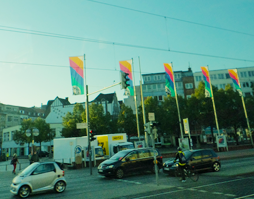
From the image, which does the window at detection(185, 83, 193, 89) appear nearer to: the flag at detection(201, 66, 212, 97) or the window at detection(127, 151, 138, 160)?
the flag at detection(201, 66, 212, 97)

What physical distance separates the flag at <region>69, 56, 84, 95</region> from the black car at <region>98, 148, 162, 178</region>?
7943 millimetres

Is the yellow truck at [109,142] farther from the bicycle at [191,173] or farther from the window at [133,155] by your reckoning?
the bicycle at [191,173]

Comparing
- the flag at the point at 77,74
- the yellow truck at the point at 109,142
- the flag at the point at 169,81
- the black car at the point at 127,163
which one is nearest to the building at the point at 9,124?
the yellow truck at the point at 109,142

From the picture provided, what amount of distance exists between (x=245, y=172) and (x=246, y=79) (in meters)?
67.9

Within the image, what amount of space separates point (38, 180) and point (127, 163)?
6510mm

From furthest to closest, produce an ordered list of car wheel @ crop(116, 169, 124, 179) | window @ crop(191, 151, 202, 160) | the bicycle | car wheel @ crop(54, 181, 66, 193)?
window @ crop(191, 151, 202, 160), car wheel @ crop(116, 169, 124, 179), the bicycle, car wheel @ crop(54, 181, 66, 193)

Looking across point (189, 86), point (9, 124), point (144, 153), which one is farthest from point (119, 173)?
point (9, 124)

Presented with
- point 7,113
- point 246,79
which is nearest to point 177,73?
point 246,79

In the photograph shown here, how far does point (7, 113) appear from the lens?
79.8 meters

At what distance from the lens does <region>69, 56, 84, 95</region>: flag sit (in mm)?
21250

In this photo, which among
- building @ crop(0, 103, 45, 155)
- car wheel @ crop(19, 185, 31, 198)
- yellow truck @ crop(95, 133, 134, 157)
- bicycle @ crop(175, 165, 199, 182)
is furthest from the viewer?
building @ crop(0, 103, 45, 155)

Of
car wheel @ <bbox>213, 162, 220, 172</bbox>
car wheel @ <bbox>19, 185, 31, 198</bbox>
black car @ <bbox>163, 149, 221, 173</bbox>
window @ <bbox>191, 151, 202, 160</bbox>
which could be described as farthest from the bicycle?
car wheel @ <bbox>19, 185, 31, 198</bbox>

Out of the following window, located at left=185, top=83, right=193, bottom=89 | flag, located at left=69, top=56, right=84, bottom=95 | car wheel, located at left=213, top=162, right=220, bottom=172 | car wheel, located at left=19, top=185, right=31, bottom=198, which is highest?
window, located at left=185, top=83, right=193, bottom=89

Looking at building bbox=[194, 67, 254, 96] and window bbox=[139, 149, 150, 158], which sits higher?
building bbox=[194, 67, 254, 96]
